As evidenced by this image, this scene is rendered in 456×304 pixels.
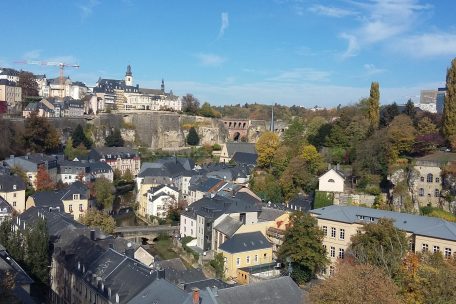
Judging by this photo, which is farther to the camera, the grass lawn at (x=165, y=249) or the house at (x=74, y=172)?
the house at (x=74, y=172)

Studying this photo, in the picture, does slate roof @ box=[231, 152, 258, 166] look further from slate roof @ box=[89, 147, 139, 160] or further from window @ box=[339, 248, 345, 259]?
window @ box=[339, 248, 345, 259]

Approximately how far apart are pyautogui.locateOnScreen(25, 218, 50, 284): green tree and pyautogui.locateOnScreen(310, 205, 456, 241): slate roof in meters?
14.7

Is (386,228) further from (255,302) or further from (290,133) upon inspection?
(290,133)

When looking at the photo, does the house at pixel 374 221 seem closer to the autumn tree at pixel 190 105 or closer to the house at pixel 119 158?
the house at pixel 119 158

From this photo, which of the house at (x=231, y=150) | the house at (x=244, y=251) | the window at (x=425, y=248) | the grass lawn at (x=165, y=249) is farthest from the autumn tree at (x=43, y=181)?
the window at (x=425, y=248)

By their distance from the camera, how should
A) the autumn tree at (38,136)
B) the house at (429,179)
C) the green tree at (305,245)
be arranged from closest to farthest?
the green tree at (305,245) → the house at (429,179) → the autumn tree at (38,136)

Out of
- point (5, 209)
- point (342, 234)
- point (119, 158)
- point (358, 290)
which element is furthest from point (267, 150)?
point (358, 290)

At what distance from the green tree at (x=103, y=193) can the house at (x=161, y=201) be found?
3647mm

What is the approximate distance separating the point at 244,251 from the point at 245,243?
2.12 ft

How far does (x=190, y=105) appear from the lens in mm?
78938

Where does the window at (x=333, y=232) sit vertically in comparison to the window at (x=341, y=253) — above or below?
above

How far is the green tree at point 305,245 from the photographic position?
81.3 feet

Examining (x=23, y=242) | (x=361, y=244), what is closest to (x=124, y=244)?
(x=23, y=242)

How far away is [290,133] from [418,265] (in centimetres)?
3037
